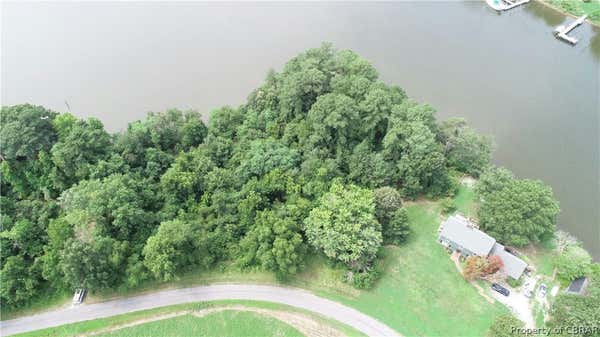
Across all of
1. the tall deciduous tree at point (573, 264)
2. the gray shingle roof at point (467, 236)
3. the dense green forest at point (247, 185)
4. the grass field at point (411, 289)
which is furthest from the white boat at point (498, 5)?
the grass field at point (411, 289)

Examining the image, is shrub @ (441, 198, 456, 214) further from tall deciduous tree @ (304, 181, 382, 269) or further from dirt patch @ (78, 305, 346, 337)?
dirt patch @ (78, 305, 346, 337)

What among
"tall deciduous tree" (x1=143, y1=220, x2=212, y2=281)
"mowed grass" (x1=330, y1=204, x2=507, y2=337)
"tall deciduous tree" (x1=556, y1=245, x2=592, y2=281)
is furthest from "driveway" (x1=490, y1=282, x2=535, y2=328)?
"tall deciduous tree" (x1=143, y1=220, x2=212, y2=281)

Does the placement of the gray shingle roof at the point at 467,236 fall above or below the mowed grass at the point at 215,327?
above

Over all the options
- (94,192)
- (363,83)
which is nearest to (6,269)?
(94,192)

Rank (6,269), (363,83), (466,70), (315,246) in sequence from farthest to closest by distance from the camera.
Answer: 1. (466,70)
2. (363,83)
3. (315,246)
4. (6,269)

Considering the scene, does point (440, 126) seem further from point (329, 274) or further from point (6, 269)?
point (6, 269)

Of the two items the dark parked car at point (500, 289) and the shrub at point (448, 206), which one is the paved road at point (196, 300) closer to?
the dark parked car at point (500, 289)
